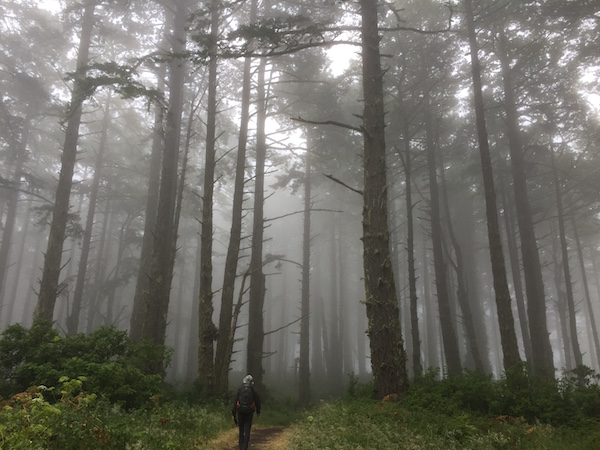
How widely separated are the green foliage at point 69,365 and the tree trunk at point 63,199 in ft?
13.3

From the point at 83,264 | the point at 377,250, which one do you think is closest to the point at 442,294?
the point at 377,250

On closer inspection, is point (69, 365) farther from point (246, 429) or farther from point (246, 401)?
point (246, 429)

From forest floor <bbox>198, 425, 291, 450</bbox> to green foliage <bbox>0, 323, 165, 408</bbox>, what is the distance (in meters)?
1.98

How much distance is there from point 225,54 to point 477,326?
82.5ft

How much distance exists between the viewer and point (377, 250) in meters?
8.80

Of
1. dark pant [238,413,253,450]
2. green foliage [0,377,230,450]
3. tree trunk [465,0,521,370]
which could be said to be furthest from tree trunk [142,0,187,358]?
tree trunk [465,0,521,370]

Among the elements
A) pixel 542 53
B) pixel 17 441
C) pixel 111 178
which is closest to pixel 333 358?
pixel 111 178

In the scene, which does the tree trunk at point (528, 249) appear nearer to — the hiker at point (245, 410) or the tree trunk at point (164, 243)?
the hiker at point (245, 410)

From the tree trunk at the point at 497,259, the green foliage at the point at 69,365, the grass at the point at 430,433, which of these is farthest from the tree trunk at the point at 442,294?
the green foliage at the point at 69,365

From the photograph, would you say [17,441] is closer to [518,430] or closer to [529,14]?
[518,430]

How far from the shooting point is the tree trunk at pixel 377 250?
27.2ft

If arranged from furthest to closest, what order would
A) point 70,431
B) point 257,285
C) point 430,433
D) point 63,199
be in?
point 257,285
point 63,199
point 430,433
point 70,431

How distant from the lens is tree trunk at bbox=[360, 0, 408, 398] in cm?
830

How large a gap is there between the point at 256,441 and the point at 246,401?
2175 mm
